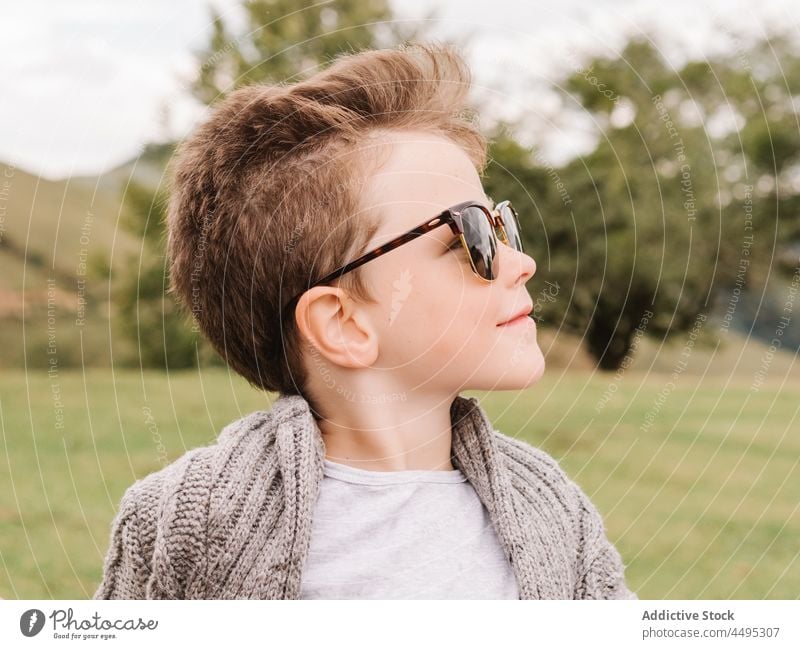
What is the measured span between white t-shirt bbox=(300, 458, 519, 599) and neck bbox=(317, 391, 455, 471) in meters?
0.02

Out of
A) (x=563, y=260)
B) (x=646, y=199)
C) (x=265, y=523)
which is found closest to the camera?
(x=265, y=523)

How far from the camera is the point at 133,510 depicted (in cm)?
123

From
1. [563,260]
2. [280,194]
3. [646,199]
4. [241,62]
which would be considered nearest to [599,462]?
[563,260]

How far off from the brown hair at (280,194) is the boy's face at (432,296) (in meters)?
0.03

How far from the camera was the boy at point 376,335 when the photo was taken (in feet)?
4.27

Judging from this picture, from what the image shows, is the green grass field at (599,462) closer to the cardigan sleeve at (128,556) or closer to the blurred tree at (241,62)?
the blurred tree at (241,62)

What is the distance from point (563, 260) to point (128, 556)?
228 centimetres

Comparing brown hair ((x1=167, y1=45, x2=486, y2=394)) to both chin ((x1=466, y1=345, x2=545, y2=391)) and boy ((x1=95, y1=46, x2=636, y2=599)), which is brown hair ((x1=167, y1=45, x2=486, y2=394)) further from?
chin ((x1=466, y1=345, x2=545, y2=391))

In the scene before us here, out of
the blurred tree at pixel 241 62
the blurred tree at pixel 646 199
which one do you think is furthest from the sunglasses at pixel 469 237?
the blurred tree at pixel 646 199

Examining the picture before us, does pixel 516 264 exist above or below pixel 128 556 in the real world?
above

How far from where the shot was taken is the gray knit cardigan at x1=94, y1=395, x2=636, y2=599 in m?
1.21

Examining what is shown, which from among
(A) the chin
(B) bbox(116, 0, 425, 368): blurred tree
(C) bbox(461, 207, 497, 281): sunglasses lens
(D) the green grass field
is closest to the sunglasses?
(C) bbox(461, 207, 497, 281): sunglasses lens

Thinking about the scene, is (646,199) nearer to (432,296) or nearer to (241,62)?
(241,62)

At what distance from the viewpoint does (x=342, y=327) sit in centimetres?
135
